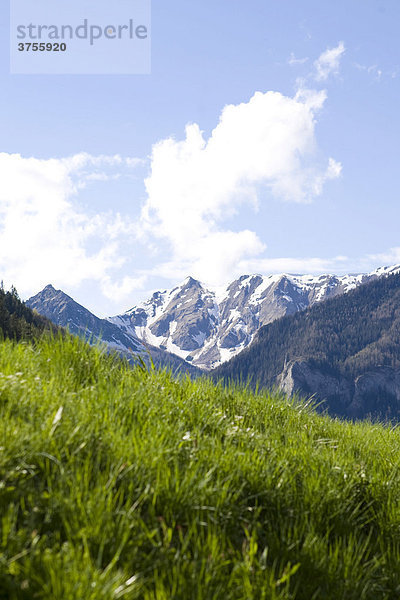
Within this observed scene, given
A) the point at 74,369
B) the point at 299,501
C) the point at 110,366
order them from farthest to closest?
the point at 110,366 < the point at 74,369 < the point at 299,501

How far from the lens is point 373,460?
22.0ft

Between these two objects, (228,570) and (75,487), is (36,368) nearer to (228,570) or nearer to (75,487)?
(75,487)

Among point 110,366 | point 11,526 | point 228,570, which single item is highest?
point 110,366

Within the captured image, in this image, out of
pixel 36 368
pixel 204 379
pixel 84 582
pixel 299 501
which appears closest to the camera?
pixel 84 582

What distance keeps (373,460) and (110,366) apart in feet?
14.5

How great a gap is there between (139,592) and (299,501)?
7.67ft

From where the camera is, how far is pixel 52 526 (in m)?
3.62

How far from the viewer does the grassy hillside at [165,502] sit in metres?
3.36

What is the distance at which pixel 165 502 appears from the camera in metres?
4.19

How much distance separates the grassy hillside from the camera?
132 inches

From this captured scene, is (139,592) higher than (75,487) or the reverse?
the reverse

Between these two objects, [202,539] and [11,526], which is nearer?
[11,526]

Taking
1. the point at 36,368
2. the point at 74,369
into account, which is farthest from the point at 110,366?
the point at 36,368

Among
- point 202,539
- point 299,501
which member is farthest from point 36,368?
point 299,501
